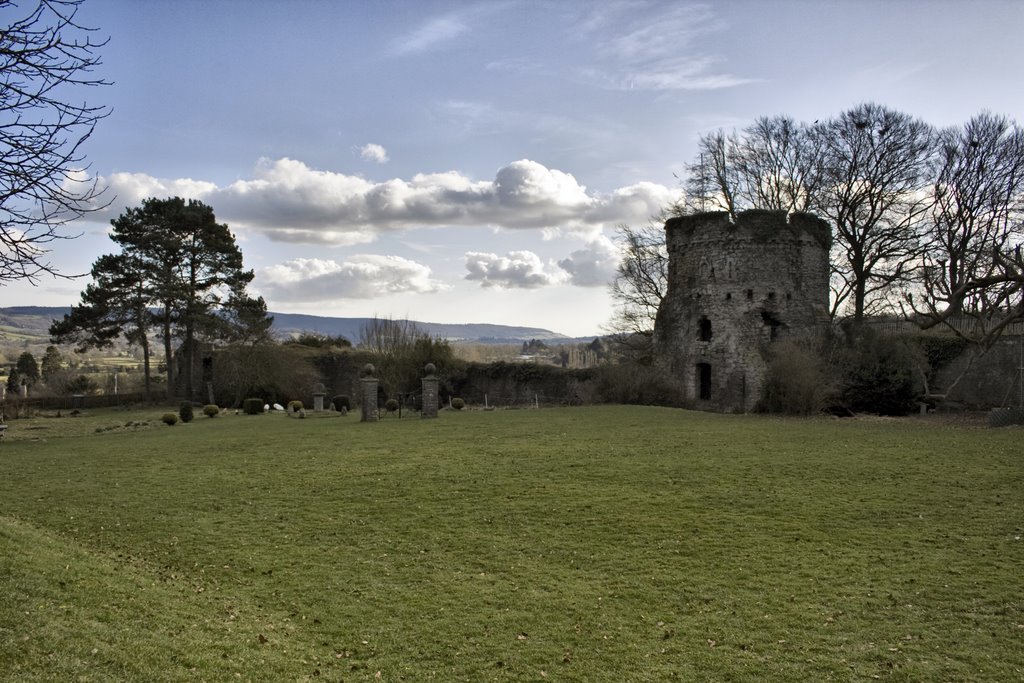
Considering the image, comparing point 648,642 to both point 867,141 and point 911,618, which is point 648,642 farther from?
point 867,141

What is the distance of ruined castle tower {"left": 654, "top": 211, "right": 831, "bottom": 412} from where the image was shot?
29.0 m

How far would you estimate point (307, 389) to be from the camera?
3866cm

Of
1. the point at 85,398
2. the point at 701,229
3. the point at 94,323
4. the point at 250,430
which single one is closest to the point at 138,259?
the point at 94,323

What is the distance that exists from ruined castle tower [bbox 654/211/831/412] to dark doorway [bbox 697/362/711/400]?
235 millimetres

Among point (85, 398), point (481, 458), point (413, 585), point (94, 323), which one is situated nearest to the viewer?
point (413, 585)

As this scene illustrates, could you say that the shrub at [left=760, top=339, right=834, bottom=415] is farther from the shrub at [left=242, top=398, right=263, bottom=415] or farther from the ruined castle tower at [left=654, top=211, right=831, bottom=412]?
the shrub at [left=242, top=398, right=263, bottom=415]

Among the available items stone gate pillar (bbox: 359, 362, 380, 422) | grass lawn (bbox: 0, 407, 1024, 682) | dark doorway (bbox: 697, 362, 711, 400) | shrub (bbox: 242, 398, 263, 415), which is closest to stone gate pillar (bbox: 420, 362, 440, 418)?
stone gate pillar (bbox: 359, 362, 380, 422)

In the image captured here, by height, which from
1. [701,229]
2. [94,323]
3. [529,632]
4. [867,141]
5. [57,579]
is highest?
[867,141]

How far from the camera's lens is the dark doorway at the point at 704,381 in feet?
101

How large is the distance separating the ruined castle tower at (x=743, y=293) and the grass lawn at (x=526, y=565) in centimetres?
1325

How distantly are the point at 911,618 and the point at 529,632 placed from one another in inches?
137

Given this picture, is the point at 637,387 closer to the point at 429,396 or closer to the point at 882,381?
the point at 429,396

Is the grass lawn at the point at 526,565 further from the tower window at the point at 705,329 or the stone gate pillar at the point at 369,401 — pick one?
the tower window at the point at 705,329

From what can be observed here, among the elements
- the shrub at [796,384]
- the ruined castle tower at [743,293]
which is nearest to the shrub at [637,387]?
the ruined castle tower at [743,293]
